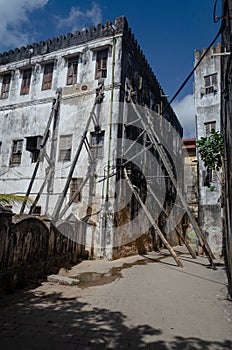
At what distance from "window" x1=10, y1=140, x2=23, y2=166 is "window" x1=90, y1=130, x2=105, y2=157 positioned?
495 cm

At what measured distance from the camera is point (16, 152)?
50.6ft

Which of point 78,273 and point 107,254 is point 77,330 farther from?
point 107,254

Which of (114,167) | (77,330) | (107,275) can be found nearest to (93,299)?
(77,330)

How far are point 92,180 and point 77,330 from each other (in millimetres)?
9311

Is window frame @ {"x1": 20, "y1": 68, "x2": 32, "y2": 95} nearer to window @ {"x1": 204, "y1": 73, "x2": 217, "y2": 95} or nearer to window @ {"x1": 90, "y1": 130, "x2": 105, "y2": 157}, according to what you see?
window @ {"x1": 90, "y1": 130, "x2": 105, "y2": 157}

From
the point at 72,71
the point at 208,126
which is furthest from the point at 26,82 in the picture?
the point at 208,126

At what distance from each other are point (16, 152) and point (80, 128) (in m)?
4.62

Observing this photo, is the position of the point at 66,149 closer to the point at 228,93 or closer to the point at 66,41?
the point at 66,41

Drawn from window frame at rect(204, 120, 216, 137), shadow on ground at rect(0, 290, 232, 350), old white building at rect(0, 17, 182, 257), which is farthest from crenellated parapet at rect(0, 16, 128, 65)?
shadow on ground at rect(0, 290, 232, 350)

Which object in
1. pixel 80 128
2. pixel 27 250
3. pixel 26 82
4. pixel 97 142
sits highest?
pixel 26 82

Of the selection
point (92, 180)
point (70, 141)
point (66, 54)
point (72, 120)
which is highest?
point (66, 54)

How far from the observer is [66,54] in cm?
1555

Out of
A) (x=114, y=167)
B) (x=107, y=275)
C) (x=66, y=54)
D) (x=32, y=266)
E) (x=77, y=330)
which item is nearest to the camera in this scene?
(x=77, y=330)

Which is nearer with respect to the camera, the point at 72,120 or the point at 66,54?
the point at 72,120
